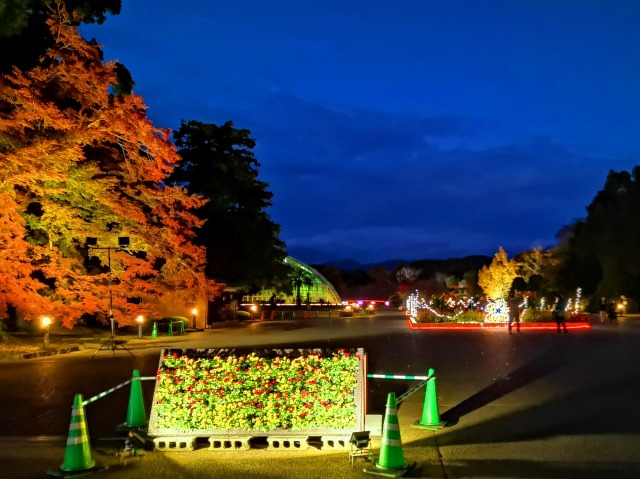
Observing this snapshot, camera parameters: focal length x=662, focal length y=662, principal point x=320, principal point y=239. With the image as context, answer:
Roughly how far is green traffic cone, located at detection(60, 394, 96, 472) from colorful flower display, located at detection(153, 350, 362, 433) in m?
1.04

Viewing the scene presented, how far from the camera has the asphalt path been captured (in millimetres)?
7289

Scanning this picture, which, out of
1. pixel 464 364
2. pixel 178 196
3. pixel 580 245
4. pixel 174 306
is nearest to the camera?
pixel 464 364

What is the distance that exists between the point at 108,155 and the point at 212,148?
22386 millimetres

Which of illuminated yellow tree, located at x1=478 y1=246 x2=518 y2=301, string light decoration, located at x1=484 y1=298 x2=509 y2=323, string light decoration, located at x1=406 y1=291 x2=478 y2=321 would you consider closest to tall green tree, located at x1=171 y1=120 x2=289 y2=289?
string light decoration, located at x1=406 y1=291 x2=478 y2=321

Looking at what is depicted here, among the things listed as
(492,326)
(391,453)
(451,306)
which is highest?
(451,306)

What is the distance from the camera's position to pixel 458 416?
10070 millimetres

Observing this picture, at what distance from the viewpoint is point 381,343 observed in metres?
24.2

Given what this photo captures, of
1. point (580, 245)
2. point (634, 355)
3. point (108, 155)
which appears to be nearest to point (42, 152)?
point (108, 155)

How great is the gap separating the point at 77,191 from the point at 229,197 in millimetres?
23890

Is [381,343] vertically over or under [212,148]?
under

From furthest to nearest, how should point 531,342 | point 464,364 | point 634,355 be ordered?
point 531,342 < point 634,355 < point 464,364

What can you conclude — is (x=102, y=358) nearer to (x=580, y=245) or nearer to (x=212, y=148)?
(x=212, y=148)

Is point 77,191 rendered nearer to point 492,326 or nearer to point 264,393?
point 264,393

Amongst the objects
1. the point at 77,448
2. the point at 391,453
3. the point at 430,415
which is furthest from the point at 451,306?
the point at 77,448
